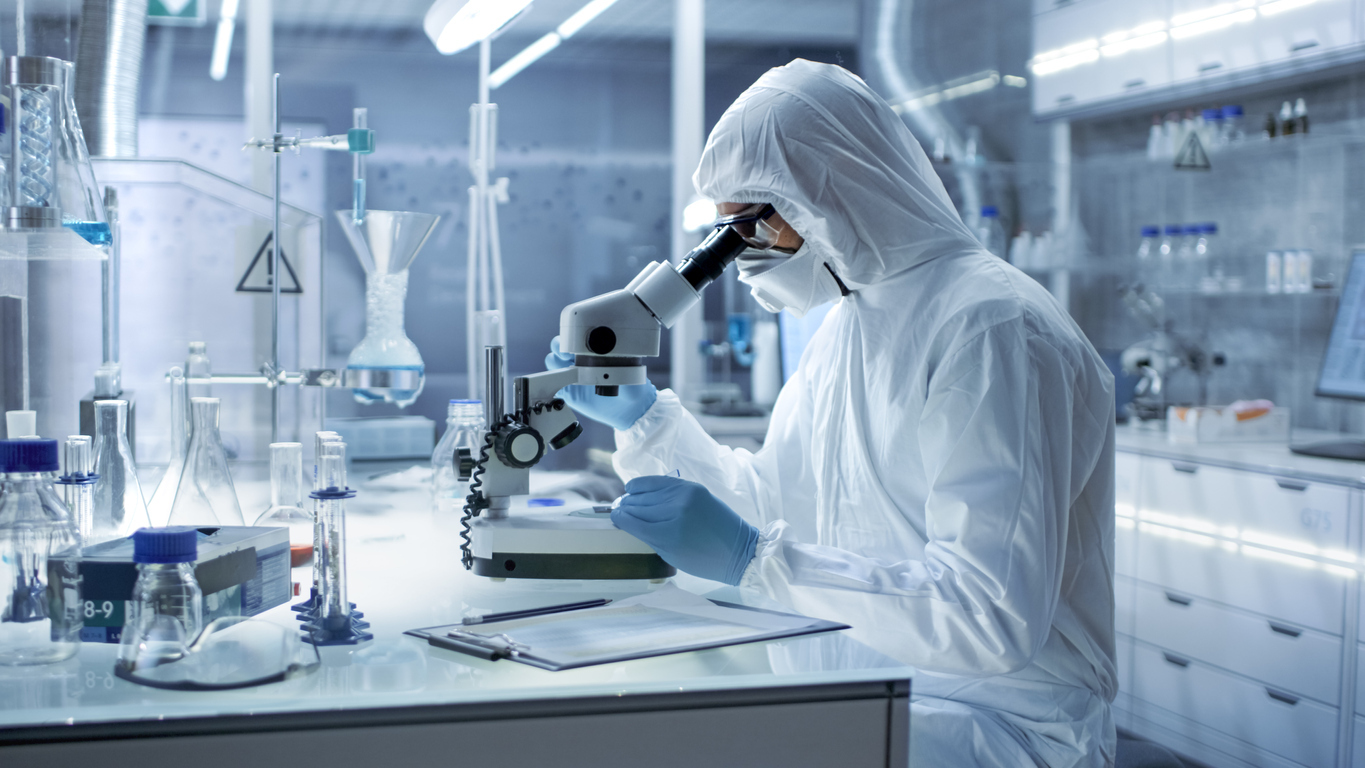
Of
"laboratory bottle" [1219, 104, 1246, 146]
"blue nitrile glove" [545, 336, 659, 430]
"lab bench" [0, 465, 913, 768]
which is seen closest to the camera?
"lab bench" [0, 465, 913, 768]

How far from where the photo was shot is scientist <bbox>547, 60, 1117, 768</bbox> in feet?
3.79

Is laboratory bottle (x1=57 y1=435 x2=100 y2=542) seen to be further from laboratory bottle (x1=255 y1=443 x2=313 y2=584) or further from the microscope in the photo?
the microscope

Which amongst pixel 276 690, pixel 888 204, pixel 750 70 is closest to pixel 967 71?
pixel 750 70

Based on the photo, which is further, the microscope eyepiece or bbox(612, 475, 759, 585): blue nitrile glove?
the microscope eyepiece

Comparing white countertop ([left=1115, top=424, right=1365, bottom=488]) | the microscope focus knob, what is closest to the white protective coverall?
the microscope focus knob

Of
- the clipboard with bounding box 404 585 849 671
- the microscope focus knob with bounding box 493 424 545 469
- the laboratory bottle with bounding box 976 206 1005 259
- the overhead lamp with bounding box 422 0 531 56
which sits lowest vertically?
the clipboard with bounding box 404 585 849 671

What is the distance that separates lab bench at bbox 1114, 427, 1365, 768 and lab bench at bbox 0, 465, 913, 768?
1518 millimetres

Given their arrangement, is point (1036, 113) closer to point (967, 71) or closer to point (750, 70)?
point (967, 71)

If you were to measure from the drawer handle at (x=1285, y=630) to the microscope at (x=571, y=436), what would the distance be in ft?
5.94

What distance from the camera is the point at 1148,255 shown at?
3.42 m

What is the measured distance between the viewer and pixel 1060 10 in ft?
11.5

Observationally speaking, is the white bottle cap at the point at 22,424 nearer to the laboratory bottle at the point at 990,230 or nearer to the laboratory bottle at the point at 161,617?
the laboratory bottle at the point at 161,617

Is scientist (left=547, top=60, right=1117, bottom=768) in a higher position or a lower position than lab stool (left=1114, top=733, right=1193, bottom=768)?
higher

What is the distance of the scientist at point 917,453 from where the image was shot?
1154 millimetres
